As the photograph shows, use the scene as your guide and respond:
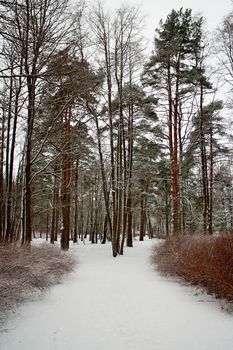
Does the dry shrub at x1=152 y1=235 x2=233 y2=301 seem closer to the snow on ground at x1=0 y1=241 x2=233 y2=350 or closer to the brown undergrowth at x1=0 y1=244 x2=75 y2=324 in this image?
the snow on ground at x1=0 y1=241 x2=233 y2=350

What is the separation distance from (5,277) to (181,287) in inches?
170

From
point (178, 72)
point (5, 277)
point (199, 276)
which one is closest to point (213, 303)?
point (199, 276)

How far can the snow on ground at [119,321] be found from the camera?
11.8 ft

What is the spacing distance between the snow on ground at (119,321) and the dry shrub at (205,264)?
356 millimetres

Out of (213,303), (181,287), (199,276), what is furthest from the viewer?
(181,287)

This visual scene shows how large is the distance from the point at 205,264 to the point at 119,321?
2558 mm

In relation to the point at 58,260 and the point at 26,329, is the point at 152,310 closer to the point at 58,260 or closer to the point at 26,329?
the point at 26,329

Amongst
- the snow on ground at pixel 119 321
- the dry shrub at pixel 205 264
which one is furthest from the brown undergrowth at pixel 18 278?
the dry shrub at pixel 205 264

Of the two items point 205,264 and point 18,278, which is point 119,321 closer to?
point 18,278

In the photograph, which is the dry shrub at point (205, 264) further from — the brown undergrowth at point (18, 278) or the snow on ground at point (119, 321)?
the brown undergrowth at point (18, 278)

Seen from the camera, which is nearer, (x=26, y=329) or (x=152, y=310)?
(x=26, y=329)

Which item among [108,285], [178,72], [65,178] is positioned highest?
[178,72]

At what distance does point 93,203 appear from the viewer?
28891mm

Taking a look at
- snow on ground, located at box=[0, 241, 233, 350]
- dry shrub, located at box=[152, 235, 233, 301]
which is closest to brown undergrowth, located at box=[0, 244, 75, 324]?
snow on ground, located at box=[0, 241, 233, 350]
